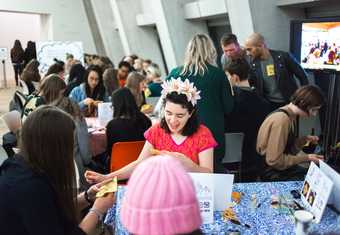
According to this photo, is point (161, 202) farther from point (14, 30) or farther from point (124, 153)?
point (14, 30)

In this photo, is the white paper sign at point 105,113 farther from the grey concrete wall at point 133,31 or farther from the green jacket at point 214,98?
the grey concrete wall at point 133,31

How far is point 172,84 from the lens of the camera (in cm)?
227

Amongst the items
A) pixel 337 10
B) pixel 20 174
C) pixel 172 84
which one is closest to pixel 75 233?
pixel 20 174

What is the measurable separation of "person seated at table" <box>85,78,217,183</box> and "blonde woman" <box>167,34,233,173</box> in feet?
2.16

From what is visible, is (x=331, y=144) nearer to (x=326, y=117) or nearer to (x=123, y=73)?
(x=326, y=117)

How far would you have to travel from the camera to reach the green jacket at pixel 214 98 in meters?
2.91

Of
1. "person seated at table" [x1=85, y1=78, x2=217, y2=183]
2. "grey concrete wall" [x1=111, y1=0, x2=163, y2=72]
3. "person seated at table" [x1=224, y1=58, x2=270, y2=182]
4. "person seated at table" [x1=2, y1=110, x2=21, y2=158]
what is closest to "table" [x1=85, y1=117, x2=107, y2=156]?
"person seated at table" [x1=2, y1=110, x2=21, y2=158]

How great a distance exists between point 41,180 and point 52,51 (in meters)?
7.39

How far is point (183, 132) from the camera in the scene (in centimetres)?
228

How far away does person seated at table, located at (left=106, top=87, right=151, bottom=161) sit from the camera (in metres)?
3.13

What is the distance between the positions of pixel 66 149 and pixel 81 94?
3196 mm

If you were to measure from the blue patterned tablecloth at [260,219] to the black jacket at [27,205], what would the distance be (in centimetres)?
34

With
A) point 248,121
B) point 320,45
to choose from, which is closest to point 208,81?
point 248,121

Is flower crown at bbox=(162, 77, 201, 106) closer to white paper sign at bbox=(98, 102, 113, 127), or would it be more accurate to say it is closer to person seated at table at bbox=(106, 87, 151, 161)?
person seated at table at bbox=(106, 87, 151, 161)
